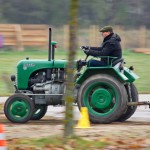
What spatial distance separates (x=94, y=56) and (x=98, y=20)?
42716 mm

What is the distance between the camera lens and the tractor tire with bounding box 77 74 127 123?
39.5 feet

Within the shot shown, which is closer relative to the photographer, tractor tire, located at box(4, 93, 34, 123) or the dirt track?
the dirt track

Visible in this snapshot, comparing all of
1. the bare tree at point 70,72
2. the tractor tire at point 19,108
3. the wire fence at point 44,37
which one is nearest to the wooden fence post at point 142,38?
the wire fence at point 44,37

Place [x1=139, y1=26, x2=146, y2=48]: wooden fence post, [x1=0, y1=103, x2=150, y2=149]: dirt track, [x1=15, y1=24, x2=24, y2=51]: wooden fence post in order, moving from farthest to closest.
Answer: [x1=139, y1=26, x2=146, y2=48]: wooden fence post
[x1=15, y1=24, x2=24, y2=51]: wooden fence post
[x1=0, y1=103, x2=150, y2=149]: dirt track

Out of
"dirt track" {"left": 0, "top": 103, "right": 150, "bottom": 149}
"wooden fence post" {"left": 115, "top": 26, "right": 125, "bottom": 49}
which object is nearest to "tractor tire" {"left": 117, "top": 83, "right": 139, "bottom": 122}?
"dirt track" {"left": 0, "top": 103, "right": 150, "bottom": 149}

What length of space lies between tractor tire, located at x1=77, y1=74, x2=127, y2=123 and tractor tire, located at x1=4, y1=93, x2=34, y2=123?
3.23 ft

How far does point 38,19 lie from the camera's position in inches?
2124

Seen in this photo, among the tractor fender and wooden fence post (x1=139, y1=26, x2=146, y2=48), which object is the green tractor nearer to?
the tractor fender

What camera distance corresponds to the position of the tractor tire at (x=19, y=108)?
1231 centimetres

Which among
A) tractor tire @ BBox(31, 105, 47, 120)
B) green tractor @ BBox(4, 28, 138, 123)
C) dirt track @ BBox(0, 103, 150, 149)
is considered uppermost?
green tractor @ BBox(4, 28, 138, 123)

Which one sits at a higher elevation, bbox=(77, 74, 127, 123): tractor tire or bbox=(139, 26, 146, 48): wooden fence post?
bbox=(139, 26, 146, 48): wooden fence post

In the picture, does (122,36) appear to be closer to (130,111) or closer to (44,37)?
(44,37)

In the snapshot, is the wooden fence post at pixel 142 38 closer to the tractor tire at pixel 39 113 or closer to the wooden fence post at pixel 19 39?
the wooden fence post at pixel 19 39

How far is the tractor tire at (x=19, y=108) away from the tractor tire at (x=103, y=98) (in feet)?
3.23
